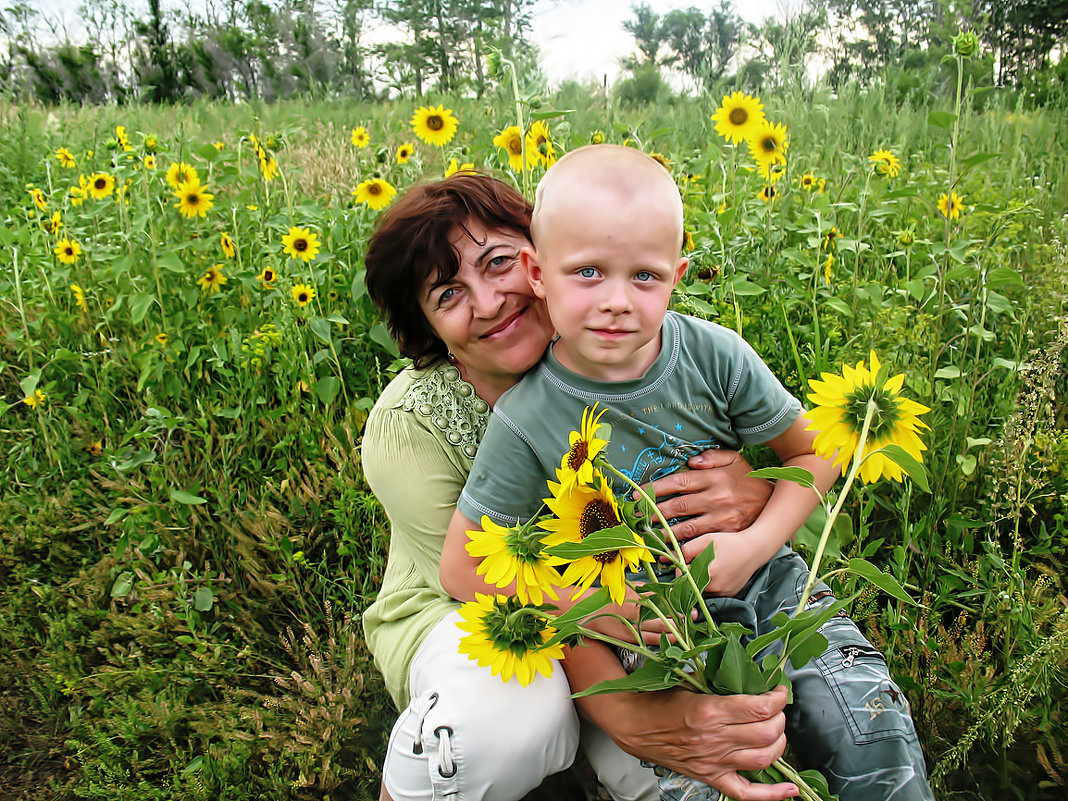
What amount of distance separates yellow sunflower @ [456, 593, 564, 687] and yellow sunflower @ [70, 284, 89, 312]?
210cm

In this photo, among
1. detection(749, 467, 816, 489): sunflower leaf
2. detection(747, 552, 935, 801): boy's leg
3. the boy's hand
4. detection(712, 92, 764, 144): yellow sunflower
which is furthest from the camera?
detection(712, 92, 764, 144): yellow sunflower

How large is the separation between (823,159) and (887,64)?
1.64 meters

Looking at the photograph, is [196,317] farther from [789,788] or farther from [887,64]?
[887,64]

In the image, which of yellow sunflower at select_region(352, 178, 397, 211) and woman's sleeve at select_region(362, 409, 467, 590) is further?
yellow sunflower at select_region(352, 178, 397, 211)

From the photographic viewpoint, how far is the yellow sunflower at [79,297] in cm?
252

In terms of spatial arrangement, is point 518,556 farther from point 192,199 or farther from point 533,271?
point 192,199

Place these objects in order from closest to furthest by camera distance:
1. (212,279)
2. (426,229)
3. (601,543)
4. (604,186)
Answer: (601,543) → (604,186) → (426,229) → (212,279)

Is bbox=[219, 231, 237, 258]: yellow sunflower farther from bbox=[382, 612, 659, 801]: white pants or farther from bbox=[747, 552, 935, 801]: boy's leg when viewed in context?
bbox=[747, 552, 935, 801]: boy's leg

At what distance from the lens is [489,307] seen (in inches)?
55.2

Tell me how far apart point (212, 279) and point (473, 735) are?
1751 mm

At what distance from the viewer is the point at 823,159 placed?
351 cm

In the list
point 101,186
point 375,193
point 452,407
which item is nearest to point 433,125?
point 375,193

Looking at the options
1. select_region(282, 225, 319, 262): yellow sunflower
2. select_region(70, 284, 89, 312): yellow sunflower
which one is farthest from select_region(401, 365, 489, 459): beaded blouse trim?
select_region(70, 284, 89, 312): yellow sunflower

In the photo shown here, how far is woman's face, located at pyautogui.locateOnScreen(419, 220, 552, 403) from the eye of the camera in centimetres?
142
